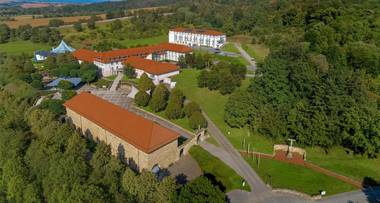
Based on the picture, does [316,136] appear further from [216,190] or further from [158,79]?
[158,79]

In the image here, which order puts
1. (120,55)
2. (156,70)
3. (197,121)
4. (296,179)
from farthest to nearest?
1. (120,55)
2. (156,70)
3. (197,121)
4. (296,179)

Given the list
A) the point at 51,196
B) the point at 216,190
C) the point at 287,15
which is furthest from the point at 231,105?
the point at 287,15

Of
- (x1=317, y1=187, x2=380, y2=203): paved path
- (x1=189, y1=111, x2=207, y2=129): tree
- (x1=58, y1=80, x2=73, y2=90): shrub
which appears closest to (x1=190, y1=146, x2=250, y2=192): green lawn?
(x1=189, y1=111, x2=207, y2=129): tree

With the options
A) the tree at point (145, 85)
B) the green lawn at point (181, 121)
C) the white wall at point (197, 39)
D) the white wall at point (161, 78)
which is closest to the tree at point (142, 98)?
the green lawn at point (181, 121)

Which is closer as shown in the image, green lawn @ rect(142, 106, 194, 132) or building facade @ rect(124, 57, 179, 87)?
green lawn @ rect(142, 106, 194, 132)

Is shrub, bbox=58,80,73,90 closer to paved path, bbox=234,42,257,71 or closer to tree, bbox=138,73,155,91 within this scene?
tree, bbox=138,73,155,91

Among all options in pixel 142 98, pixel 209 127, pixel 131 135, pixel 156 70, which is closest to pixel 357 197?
pixel 209 127

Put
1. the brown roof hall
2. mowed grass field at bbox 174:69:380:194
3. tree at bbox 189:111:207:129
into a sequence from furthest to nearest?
tree at bbox 189:111:207:129, mowed grass field at bbox 174:69:380:194, the brown roof hall

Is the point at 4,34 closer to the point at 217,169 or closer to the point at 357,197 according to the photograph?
the point at 217,169
